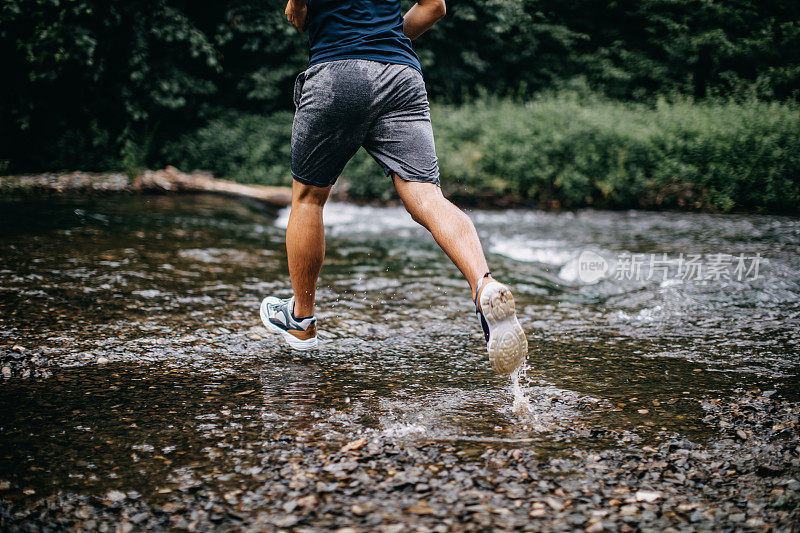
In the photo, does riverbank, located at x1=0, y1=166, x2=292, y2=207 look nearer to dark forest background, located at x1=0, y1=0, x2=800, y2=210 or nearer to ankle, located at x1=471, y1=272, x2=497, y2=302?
dark forest background, located at x1=0, y1=0, x2=800, y2=210

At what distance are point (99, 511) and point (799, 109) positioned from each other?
36.5ft

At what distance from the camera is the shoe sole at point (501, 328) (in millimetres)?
2041

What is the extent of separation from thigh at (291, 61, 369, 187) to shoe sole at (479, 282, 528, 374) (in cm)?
78

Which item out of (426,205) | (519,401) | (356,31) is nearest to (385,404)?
(519,401)

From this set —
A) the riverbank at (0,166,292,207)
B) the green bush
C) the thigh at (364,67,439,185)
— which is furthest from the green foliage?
the thigh at (364,67,439,185)

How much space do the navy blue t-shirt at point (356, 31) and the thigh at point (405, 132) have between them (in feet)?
0.32

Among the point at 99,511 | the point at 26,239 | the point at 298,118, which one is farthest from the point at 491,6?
the point at 99,511

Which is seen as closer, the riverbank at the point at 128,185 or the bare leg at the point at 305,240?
the bare leg at the point at 305,240

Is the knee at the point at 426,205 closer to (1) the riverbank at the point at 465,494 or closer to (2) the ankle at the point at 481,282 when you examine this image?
(2) the ankle at the point at 481,282

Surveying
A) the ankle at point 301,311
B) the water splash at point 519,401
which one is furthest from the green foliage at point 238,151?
the water splash at point 519,401

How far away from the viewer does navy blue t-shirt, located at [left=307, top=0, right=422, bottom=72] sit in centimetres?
234

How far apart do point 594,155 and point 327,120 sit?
335 inches

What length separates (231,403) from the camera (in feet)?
7.29

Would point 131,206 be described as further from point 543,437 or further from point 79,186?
point 543,437
